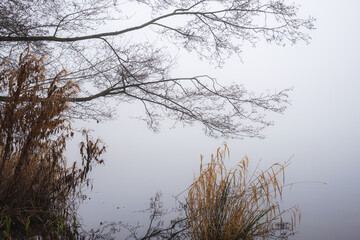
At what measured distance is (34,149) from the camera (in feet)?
10.5

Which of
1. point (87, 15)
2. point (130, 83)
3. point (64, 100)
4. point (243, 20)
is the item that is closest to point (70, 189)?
point (64, 100)

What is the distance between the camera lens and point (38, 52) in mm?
5145

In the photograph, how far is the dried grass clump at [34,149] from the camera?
2.67 metres

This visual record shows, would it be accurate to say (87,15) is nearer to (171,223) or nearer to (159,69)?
(159,69)

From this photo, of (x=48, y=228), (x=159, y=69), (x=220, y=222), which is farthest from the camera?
(x=159, y=69)

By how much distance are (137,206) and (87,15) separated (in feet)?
12.3

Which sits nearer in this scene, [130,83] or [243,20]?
[243,20]

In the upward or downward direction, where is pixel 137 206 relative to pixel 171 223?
upward

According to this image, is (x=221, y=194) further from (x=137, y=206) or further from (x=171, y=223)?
(x=137, y=206)

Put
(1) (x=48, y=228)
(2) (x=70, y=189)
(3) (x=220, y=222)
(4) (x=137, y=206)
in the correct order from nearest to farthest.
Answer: (3) (x=220, y=222), (1) (x=48, y=228), (2) (x=70, y=189), (4) (x=137, y=206)

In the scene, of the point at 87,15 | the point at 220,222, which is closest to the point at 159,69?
the point at 87,15

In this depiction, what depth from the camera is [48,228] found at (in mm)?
3480

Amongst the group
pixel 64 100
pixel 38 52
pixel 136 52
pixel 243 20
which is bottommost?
pixel 64 100

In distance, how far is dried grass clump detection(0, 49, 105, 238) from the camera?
2.67 m
